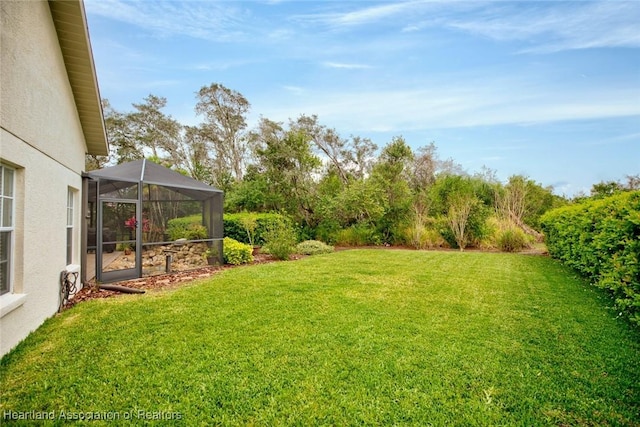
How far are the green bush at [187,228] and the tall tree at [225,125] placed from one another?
1219 cm

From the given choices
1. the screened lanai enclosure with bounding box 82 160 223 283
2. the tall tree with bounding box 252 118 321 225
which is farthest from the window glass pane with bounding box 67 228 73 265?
the tall tree with bounding box 252 118 321 225

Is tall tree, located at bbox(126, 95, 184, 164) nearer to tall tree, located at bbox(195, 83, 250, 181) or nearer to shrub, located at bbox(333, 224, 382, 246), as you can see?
tall tree, located at bbox(195, 83, 250, 181)

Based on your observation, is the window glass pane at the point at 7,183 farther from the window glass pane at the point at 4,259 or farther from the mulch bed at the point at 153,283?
the mulch bed at the point at 153,283

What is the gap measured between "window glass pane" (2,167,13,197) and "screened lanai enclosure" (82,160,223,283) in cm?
325

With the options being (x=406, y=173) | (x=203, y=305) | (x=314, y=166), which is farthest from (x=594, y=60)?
(x=203, y=305)

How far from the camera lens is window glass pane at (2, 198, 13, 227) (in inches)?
130

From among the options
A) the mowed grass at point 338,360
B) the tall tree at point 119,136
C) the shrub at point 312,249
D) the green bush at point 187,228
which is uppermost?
the tall tree at point 119,136

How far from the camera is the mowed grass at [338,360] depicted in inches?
92.7

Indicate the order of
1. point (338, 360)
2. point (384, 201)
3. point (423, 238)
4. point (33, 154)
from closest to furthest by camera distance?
point (338, 360), point (33, 154), point (423, 238), point (384, 201)

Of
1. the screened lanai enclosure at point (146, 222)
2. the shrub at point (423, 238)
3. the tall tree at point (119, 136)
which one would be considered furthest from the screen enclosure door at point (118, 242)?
the tall tree at point (119, 136)

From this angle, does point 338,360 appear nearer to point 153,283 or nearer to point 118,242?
point 153,283

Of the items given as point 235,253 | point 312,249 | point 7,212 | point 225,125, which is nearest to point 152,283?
point 235,253

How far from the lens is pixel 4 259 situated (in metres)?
3.35

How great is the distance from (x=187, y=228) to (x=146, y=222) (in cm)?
114
